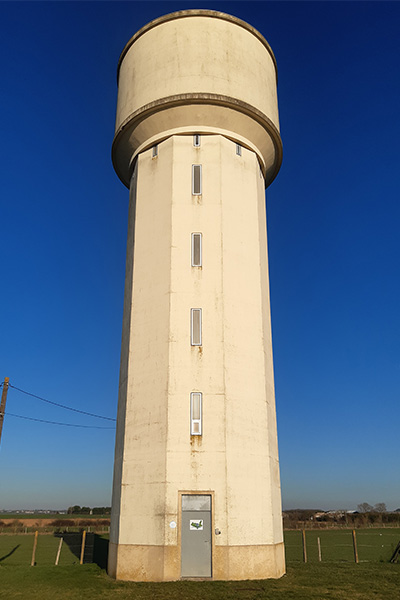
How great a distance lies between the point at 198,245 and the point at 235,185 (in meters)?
3.72

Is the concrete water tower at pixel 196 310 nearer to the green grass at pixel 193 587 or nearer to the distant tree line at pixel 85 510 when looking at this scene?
the green grass at pixel 193 587

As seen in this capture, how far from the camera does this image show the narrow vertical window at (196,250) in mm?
21250

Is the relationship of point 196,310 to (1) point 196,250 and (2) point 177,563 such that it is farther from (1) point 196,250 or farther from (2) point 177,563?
(2) point 177,563

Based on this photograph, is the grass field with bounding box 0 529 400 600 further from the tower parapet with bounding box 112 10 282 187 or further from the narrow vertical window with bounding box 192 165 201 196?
the tower parapet with bounding box 112 10 282 187

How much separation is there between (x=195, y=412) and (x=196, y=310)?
13.7 ft

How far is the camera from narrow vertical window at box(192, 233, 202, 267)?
21.2 m

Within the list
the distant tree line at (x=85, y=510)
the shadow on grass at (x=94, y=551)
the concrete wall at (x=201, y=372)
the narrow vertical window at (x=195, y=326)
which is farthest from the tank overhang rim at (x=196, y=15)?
the distant tree line at (x=85, y=510)

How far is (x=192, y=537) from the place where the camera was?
57.8ft

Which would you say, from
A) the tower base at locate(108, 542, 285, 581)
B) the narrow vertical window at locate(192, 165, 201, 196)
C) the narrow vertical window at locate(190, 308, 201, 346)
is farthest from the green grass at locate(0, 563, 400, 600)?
the narrow vertical window at locate(192, 165, 201, 196)

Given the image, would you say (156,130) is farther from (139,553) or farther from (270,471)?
(139,553)

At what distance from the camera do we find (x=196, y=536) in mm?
17625

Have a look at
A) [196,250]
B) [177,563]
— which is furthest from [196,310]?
[177,563]

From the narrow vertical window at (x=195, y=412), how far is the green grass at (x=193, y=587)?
509 centimetres

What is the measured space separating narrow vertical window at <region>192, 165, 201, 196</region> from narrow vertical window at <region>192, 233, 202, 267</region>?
7.05ft
